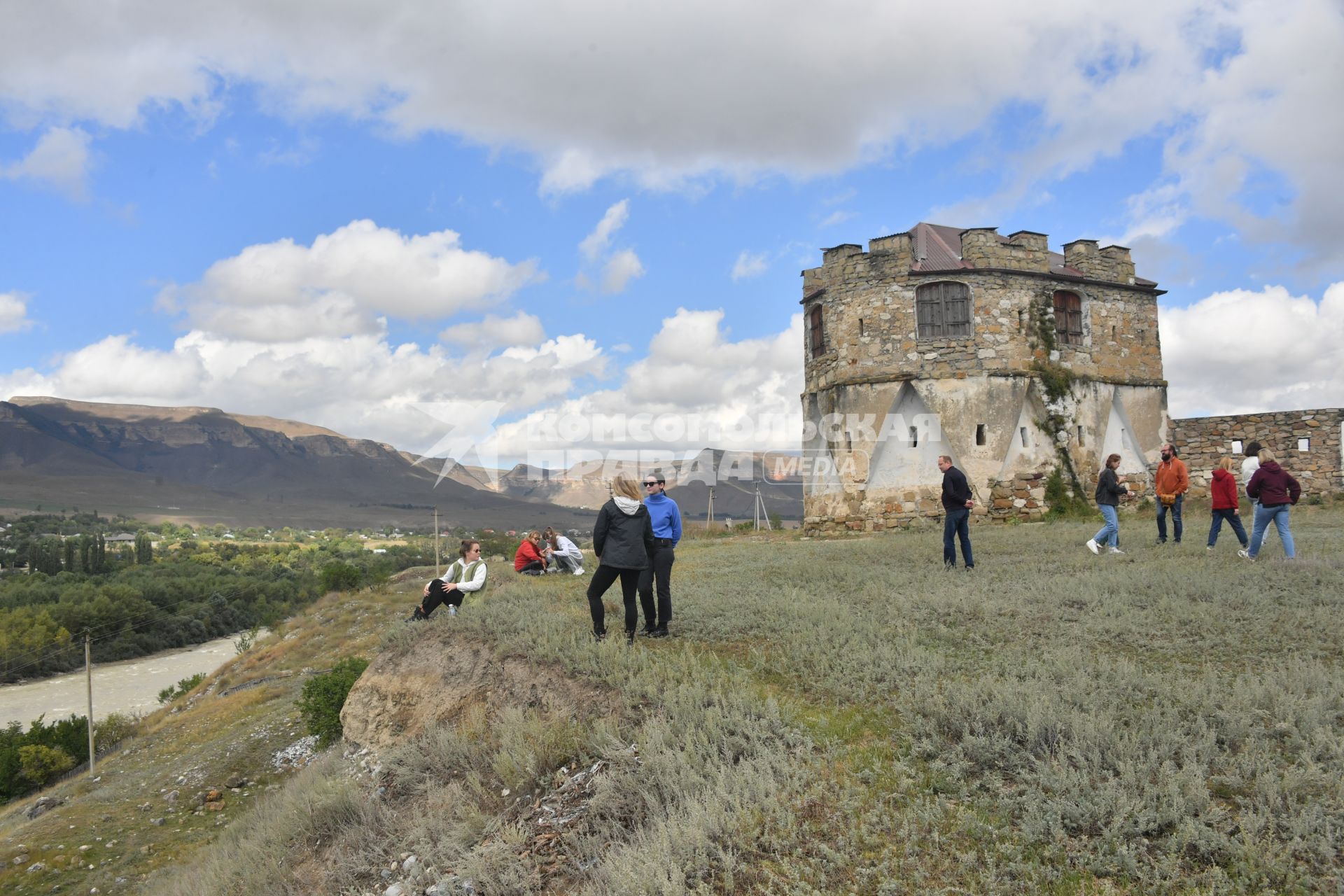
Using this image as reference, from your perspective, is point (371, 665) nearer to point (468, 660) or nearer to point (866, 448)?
point (468, 660)

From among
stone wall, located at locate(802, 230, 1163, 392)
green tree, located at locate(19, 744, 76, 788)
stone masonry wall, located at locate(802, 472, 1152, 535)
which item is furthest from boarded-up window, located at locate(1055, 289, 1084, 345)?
green tree, located at locate(19, 744, 76, 788)

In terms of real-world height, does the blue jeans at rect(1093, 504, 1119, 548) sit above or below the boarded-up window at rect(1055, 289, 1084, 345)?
below

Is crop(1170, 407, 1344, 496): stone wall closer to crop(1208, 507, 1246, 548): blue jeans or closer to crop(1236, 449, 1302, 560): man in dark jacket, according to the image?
crop(1208, 507, 1246, 548): blue jeans

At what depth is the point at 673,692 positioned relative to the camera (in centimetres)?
739

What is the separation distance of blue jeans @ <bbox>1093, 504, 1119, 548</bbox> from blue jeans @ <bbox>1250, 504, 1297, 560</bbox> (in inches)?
91.8

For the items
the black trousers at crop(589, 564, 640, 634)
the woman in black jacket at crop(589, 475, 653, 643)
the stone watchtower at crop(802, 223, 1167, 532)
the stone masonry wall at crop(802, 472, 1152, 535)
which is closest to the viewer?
the woman in black jacket at crop(589, 475, 653, 643)

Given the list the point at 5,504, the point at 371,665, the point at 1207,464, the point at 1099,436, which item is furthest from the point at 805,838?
the point at 5,504

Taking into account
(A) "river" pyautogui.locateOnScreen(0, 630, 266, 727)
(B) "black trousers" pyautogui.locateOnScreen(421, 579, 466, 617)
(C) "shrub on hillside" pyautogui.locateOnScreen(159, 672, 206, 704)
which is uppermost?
(B) "black trousers" pyautogui.locateOnScreen(421, 579, 466, 617)

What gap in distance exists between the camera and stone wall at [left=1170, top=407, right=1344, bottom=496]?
25391 mm

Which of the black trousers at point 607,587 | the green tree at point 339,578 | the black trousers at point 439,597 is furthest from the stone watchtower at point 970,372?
the green tree at point 339,578

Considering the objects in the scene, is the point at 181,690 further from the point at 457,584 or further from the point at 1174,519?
the point at 1174,519

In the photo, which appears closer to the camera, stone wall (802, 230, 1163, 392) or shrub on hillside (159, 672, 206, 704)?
stone wall (802, 230, 1163, 392)

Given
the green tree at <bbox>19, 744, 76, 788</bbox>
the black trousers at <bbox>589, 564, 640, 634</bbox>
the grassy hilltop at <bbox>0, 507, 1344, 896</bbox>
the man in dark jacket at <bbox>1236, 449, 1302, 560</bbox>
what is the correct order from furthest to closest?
the green tree at <bbox>19, 744, 76, 788</bbox> → the man in dark jacket at <bbox>1236, 449, 1302, 560</bbox> → the black trousers at <bbox>589, 564, 640, 634</bbox> → the grassy hilltop at <bbox>0, 507, 1344, 896</bbox>

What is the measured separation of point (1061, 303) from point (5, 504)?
240197mm
